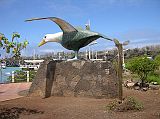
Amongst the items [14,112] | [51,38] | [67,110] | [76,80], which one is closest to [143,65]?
[76,80]

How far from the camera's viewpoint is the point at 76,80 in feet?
35.4

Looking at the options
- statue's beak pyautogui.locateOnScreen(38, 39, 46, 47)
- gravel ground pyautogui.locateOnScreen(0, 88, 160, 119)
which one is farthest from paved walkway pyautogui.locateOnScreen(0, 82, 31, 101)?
statue's beak pyautogui.locateOnScreen(38, 39, 46, 47)

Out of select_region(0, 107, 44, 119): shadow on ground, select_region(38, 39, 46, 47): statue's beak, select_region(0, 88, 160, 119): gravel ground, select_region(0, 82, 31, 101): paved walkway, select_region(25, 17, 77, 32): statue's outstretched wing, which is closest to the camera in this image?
select_region(0, 88, 160, 119): gravel ground

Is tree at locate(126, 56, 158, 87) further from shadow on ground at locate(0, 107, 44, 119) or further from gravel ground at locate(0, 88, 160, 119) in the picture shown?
shadow on ground at locate(0, 107, 44, 119)

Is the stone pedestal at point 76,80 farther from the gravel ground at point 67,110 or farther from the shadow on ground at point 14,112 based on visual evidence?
the shadow on ground at point 14,112

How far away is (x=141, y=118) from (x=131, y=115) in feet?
1.43

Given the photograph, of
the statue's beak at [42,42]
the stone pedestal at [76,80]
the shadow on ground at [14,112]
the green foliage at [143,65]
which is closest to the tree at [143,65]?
the green foliage at [143,65]

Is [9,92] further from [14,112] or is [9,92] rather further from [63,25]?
[14,112]

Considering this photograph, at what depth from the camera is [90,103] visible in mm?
9227

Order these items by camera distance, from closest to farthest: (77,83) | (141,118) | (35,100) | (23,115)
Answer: (141,118) < (23,115) < (35,100) < (77,83)

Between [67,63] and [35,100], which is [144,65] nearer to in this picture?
[67,63]

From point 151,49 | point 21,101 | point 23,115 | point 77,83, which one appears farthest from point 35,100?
point 151,49

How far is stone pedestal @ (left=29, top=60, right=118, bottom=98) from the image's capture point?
10.4 m

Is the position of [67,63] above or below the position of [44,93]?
above
